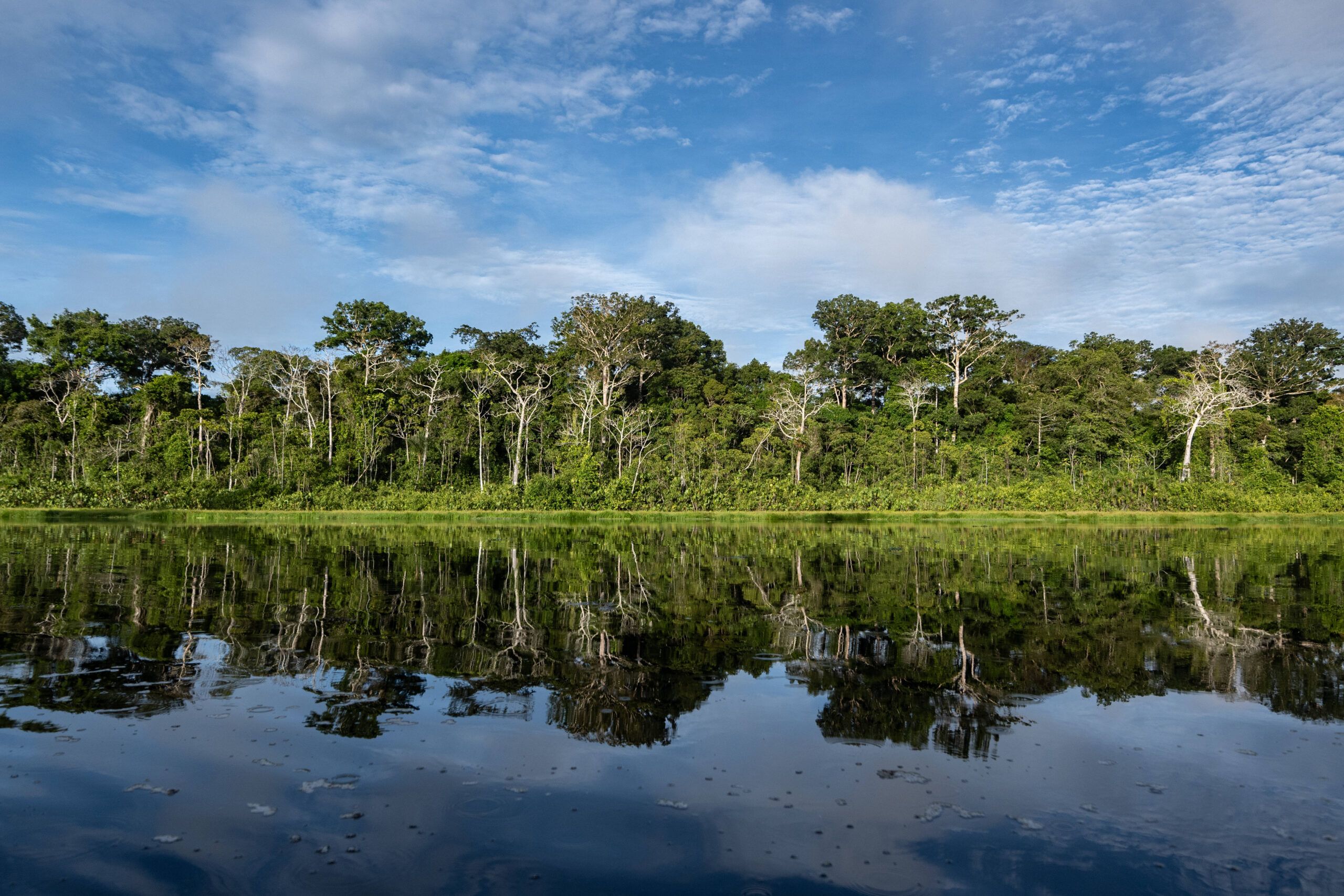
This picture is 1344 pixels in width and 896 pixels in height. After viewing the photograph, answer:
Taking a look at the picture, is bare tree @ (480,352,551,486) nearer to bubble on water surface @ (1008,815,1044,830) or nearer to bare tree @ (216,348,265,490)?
bare tree @ (216,348,265,490)

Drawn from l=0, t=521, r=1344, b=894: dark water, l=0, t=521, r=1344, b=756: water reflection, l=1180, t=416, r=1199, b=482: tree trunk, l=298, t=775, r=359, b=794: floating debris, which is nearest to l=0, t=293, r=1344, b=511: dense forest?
l=1180, t=416, r=1199, b=482: tree trunk

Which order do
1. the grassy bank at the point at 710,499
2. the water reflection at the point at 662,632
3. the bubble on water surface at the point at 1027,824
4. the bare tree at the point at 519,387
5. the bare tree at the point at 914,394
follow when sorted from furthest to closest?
the bare tree at the point at 914,394 < the bare tree at the point at 519,387 < the grassy bank at the point at 710,499 < the water reflection at the point at 662,632 < the bubble on water surface at the point at 1027,824

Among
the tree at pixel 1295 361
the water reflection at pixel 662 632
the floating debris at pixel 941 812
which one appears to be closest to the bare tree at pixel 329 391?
the water reflection at pixel 662 632

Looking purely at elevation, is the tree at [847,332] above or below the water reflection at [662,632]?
above

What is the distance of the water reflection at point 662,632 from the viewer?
5.97 meters

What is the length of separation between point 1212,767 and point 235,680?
24.4 feet

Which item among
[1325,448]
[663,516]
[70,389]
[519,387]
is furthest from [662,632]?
[70,389]

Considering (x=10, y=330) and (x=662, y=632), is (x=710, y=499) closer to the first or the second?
(x=662, y=632)

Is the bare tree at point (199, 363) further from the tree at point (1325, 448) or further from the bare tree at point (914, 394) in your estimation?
the tree at point (1325, 448)

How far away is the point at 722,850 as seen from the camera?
12.1 ft

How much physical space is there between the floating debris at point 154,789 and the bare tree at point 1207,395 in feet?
143

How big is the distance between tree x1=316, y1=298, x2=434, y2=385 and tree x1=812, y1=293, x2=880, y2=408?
2763cm

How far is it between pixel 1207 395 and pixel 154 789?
4691 centimetres

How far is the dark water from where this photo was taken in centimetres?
357
